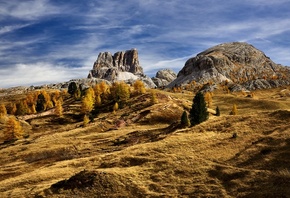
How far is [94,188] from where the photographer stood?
141 feet

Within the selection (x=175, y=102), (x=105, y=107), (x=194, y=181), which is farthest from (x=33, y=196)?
(x=105, y=107)

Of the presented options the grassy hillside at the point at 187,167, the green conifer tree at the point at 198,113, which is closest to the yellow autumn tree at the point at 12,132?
the grassy hillside at the point at 187,167

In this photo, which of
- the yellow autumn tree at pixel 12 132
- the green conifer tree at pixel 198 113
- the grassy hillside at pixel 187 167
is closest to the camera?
the grassy hillside at pixel 187 167

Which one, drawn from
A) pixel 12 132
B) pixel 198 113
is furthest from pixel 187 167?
pixel 12 132

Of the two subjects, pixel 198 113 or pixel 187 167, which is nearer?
pixel 187 167

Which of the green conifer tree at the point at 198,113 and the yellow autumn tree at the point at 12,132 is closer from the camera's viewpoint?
the green conifer tree at the point at 198,113

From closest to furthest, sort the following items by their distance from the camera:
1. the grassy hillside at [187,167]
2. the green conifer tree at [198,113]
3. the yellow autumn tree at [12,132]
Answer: the grassy hillside at [187,167] < the green conifer tree at [198,113] < the yellow autumn tree at [12,132]

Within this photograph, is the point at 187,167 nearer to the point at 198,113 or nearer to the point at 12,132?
the point at 198,113

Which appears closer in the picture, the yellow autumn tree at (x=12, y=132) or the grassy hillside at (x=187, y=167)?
the grassy hillside at (x=187, y=167)

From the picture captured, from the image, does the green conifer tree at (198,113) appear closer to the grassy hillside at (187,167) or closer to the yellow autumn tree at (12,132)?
the grassy hillside at (187,167)

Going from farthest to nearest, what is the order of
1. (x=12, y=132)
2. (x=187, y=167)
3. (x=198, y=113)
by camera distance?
(x=12, y=132) → (x=198, y=113) → (x=187, y=167)

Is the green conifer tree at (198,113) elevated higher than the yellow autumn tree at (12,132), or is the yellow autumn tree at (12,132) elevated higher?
the green conifer tree at (198,113)

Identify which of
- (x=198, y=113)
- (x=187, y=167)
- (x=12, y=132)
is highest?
(x=198, y=113)

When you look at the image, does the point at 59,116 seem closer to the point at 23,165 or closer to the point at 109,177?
the point at 23,165
